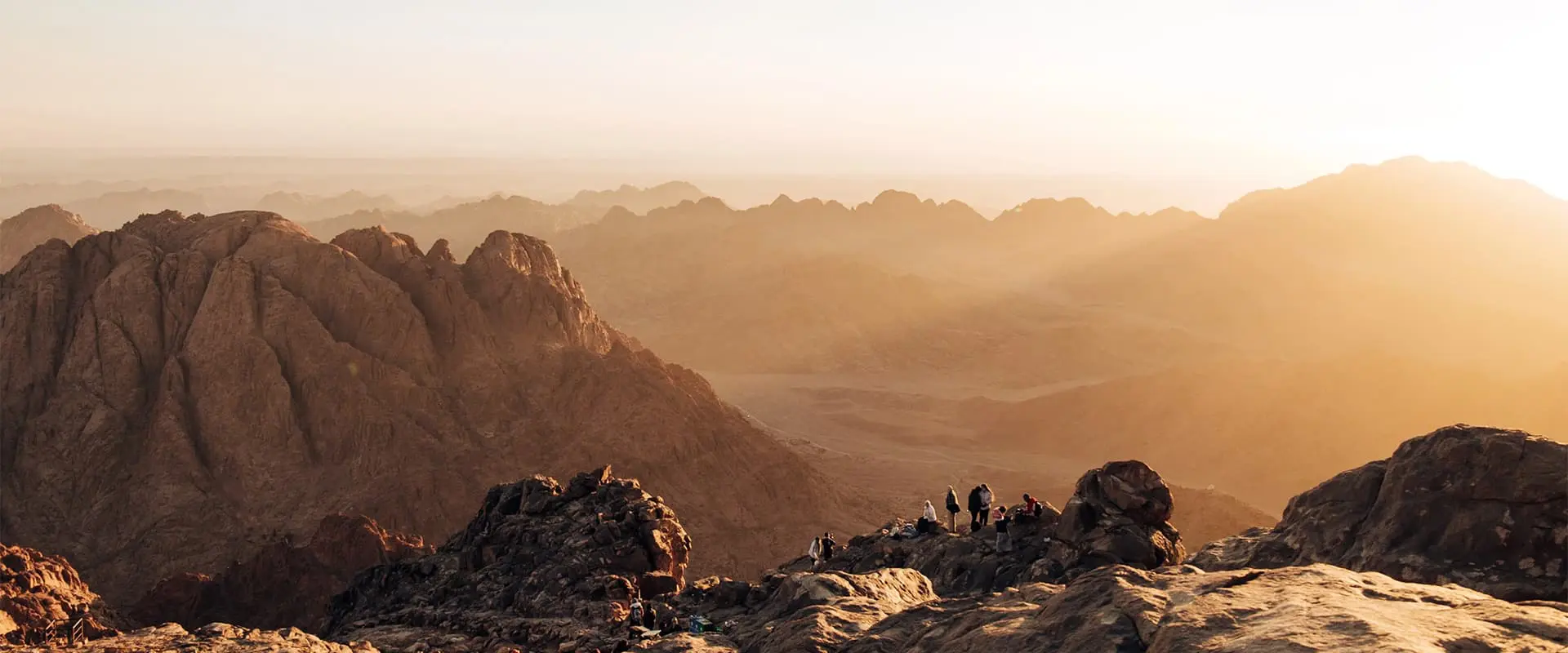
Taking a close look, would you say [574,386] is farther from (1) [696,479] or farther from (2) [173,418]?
(2) [173,418]

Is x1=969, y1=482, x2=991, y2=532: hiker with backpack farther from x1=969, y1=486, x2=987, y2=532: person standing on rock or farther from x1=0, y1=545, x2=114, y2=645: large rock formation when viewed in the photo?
x1=0, y1=545, x2=114, y2=645: large rock formation

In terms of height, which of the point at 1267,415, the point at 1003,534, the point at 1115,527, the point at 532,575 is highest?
the point at 1115,527

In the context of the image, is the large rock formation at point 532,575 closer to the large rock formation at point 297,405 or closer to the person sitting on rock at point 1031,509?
the person sitting on rock at point 1031,509

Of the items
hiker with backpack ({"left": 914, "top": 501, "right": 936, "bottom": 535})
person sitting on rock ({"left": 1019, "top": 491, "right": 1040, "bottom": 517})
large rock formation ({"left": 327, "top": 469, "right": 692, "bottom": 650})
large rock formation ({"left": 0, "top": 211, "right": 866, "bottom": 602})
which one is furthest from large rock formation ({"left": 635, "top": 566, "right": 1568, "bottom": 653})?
large rock formation ({"left": 0, "top": 211, "right": 866, "bottom": 602})

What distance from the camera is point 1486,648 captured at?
13.2 meters

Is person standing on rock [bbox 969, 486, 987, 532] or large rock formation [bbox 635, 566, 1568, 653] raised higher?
large rock formation [bbox 635, 566, 1568, 653]

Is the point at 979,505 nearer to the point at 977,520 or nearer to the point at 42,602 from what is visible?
the point at 977,520

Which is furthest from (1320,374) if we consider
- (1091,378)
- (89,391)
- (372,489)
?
(89,391)

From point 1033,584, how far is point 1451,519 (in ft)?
31.8

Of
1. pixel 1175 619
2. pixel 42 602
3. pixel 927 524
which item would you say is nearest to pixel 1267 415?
pixel 927 524

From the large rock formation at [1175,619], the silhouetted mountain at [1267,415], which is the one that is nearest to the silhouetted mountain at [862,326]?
the silhouetted mountain at [1267,415]

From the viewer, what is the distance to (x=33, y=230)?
5044 inches

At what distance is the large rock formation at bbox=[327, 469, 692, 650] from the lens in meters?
31.0

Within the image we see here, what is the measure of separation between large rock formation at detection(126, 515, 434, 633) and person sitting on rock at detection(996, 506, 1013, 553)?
26.6 m
